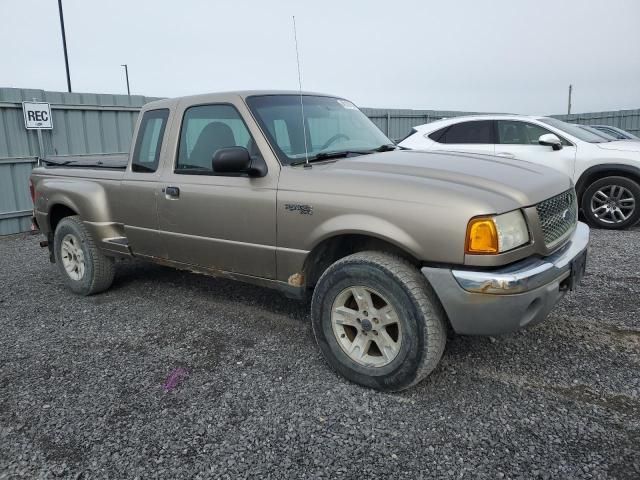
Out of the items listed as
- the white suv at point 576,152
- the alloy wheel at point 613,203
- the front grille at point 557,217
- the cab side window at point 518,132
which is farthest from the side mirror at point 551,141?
the front grille at point 557,217

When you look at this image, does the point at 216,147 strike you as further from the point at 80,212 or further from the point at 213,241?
the point at 80,212

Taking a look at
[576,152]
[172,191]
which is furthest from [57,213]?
Result: [576,152]

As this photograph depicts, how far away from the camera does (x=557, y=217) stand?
121 inches

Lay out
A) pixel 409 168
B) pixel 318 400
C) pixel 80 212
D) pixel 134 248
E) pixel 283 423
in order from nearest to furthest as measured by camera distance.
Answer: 1. pixel 283 423
2. pixel 318 400
3. pixel 409 168
4. pixel 134 248
5. pixel 80 212

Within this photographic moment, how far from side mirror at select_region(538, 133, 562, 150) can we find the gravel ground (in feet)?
12.1

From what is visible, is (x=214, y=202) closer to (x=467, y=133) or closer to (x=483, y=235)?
(x=483, y=235)

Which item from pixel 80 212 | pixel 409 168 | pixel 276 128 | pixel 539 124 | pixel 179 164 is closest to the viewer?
pixel 409 168

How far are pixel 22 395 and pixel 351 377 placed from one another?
6.75 feet

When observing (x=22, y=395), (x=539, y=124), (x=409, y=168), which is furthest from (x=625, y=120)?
(x=22, y=395)

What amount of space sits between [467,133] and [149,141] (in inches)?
227

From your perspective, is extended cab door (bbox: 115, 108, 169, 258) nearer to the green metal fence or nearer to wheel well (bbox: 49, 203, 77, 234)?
wheel well (bbox: 49, 203, 77, 234)

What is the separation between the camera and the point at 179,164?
13.1ft

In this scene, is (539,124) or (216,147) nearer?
(216,147)

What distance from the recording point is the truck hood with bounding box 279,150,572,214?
271 centimetres
